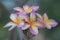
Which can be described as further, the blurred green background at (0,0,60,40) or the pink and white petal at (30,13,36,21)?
the blurred green background at (0,0,60,40)

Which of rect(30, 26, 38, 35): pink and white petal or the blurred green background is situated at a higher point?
the blurred green background

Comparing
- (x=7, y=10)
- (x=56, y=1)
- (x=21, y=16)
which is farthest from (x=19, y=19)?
(x=56, y=1)

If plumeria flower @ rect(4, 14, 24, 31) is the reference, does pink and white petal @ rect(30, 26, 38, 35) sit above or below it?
below

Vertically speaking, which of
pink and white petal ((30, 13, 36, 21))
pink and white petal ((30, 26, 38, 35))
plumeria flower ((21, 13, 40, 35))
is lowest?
pink and white petal ((30, 26, 38, 35))

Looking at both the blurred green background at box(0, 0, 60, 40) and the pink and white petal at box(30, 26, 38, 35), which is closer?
the pink and white petal at box(30, 26, 38, 35)

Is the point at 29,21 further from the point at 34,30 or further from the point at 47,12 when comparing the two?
the point at 47,12

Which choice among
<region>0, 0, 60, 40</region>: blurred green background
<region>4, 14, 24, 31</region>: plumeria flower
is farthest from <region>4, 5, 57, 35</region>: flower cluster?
<region>0, 0, 60, 40</region>: blurred green background

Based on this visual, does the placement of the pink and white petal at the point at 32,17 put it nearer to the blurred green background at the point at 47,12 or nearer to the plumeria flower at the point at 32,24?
the plumeria flower at the point at 32,24

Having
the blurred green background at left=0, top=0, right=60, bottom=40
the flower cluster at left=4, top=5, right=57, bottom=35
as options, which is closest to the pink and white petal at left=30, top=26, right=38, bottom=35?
the flower cluster at left=4, top=5, right=57, bottom=35

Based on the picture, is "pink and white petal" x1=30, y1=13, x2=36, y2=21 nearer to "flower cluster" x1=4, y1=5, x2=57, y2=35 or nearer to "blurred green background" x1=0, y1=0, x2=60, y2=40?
"flower cluster" x1=4, y1=5, x2=57, y2=35
